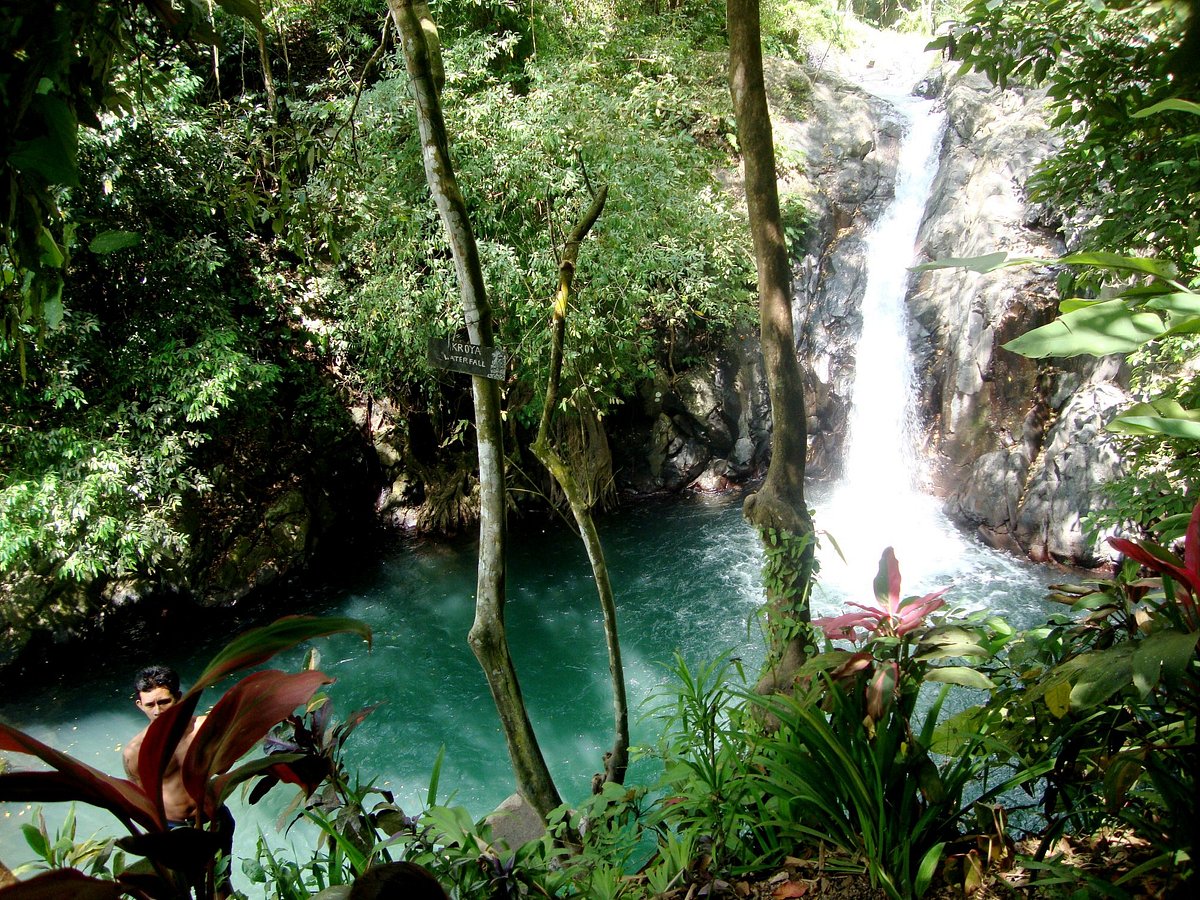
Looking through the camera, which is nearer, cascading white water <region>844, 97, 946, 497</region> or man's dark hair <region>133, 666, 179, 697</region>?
man's dark hair <region>133, 666, 179, 697</region>

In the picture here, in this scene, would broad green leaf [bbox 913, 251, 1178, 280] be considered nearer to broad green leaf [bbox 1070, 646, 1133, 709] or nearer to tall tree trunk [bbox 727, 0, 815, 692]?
broad green leaf [bbox 1070, 646, 1133, 709]

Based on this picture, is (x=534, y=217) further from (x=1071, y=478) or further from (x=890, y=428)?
(x=1071, y=478)

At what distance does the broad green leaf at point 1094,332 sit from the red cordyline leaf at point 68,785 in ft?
4.12

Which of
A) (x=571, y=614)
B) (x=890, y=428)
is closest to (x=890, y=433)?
(x=890, y=428)

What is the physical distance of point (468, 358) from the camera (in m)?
2.52

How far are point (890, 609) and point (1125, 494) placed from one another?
3132 mm

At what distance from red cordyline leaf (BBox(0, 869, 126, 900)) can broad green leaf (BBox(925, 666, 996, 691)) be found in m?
1.55

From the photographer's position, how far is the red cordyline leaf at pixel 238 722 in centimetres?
104

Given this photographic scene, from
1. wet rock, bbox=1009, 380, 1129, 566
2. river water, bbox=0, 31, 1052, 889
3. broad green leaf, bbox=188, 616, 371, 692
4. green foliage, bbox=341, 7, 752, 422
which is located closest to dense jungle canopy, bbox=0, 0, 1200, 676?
green foliage, bbox=341, 7, 752, 422

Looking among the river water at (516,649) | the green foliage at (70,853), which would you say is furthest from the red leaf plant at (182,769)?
the river water at (516,649)

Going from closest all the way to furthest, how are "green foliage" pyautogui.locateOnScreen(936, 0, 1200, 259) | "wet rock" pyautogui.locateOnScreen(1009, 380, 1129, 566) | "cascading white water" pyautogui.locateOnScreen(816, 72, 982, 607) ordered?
"green foliage" pyautogui.locateOnScreen(936, 0, 1200, 259)
"wet rock" pyautogui.locateOnScreen(1009, 380, 1129, 566)
"cascading white water" pyautogui.locateOnScreen(816, 72, 982, 607)

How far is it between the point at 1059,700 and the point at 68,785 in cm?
185

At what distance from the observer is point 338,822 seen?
60.2 inches

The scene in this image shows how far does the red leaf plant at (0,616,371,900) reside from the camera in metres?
0.86
